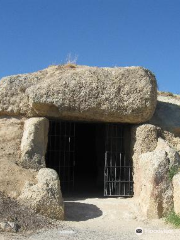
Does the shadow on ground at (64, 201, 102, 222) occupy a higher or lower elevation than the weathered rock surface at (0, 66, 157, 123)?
lower

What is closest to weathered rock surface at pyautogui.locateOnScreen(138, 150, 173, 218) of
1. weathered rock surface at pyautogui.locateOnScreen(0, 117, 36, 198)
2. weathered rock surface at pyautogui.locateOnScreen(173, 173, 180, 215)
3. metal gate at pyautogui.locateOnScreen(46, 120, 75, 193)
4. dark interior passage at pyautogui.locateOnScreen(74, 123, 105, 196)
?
weathered rock surface at pyautogui.locateOnScreen(173, 173, 180, 215)

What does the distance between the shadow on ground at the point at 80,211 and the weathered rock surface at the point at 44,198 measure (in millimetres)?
370

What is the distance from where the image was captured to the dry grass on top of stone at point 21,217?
22.0ft

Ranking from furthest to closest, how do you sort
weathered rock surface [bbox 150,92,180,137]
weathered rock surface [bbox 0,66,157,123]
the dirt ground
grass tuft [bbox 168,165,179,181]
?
weathered rock surface [bbox 150,92,180,137] < weathered rock surface [bbox 0,66,157,123] < grass tuft [bbox 168,165,179,181] < the dirt ground

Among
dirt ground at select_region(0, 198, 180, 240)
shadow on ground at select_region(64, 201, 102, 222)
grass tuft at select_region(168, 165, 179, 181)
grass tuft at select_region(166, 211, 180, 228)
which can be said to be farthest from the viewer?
grass tuft at select_region(168, 165, 179, 181)

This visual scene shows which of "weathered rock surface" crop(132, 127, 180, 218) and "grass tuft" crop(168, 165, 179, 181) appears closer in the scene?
"weathered rock surface" crop(132, 127, 180, 218)

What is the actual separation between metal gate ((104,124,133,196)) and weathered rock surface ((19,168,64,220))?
254cm

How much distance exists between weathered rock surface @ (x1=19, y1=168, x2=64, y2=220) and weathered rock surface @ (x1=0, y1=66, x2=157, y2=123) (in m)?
2.31

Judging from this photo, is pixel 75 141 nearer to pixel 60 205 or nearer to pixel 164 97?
pixel 164 97

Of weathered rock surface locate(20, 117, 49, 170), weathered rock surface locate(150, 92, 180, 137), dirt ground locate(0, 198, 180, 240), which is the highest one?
weathered rock surface locate(150, 92, 180, 137)

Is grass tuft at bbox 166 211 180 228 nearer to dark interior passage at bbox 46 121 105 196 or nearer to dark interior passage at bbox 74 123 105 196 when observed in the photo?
dark interior passage at bbox 46 121 105 196

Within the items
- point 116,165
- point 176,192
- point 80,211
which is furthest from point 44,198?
point 116,165

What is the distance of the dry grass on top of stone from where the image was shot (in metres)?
6.69

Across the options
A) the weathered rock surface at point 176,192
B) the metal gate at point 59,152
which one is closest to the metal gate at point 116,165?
the metal gate at point 59,152
